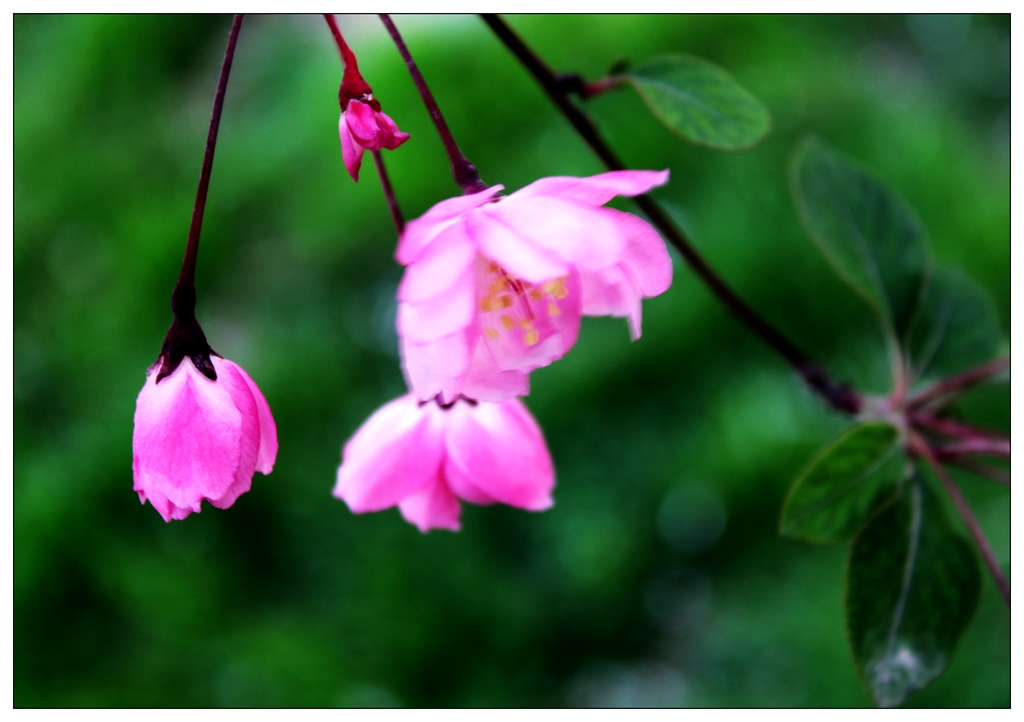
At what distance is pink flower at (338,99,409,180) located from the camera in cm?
29

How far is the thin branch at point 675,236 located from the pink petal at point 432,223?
124 millimetres

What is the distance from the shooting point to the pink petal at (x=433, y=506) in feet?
1.40

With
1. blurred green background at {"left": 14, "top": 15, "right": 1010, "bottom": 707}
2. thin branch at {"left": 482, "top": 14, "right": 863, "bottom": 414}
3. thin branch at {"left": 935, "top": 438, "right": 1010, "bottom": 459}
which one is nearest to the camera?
thin branch at {"left": 482, "top": 14, "right": 863, "bottom": 414}

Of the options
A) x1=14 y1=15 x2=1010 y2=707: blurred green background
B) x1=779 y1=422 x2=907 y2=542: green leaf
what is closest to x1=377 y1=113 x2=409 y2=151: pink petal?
x1=779 y1=422 x2=907 y2=542: green leaf

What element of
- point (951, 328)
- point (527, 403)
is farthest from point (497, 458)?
point (527, 403)

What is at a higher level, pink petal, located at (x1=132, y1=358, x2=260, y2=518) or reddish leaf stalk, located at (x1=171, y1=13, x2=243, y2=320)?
reddish leaf stalk, located at (x1=171, y1=13, x2=243, y2=320)

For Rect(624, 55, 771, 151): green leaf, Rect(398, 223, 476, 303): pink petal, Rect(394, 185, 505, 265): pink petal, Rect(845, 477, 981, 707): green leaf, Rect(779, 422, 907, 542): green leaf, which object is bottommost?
Rect(845, 477, 981, 707): green leaf

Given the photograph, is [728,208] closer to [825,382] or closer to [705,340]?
[705,340]

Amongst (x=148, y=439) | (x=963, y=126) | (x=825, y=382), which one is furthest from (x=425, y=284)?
(x=963, y=126)

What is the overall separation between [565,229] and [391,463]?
0.60 ft

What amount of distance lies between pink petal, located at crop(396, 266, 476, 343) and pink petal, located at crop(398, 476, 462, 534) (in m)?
0.17

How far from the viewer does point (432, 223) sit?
27 centimetres

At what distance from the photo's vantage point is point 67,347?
1412 mm

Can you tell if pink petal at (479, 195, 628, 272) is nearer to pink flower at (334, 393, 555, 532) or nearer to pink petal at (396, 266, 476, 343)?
pink petal at (396, 266, 476, 343)
